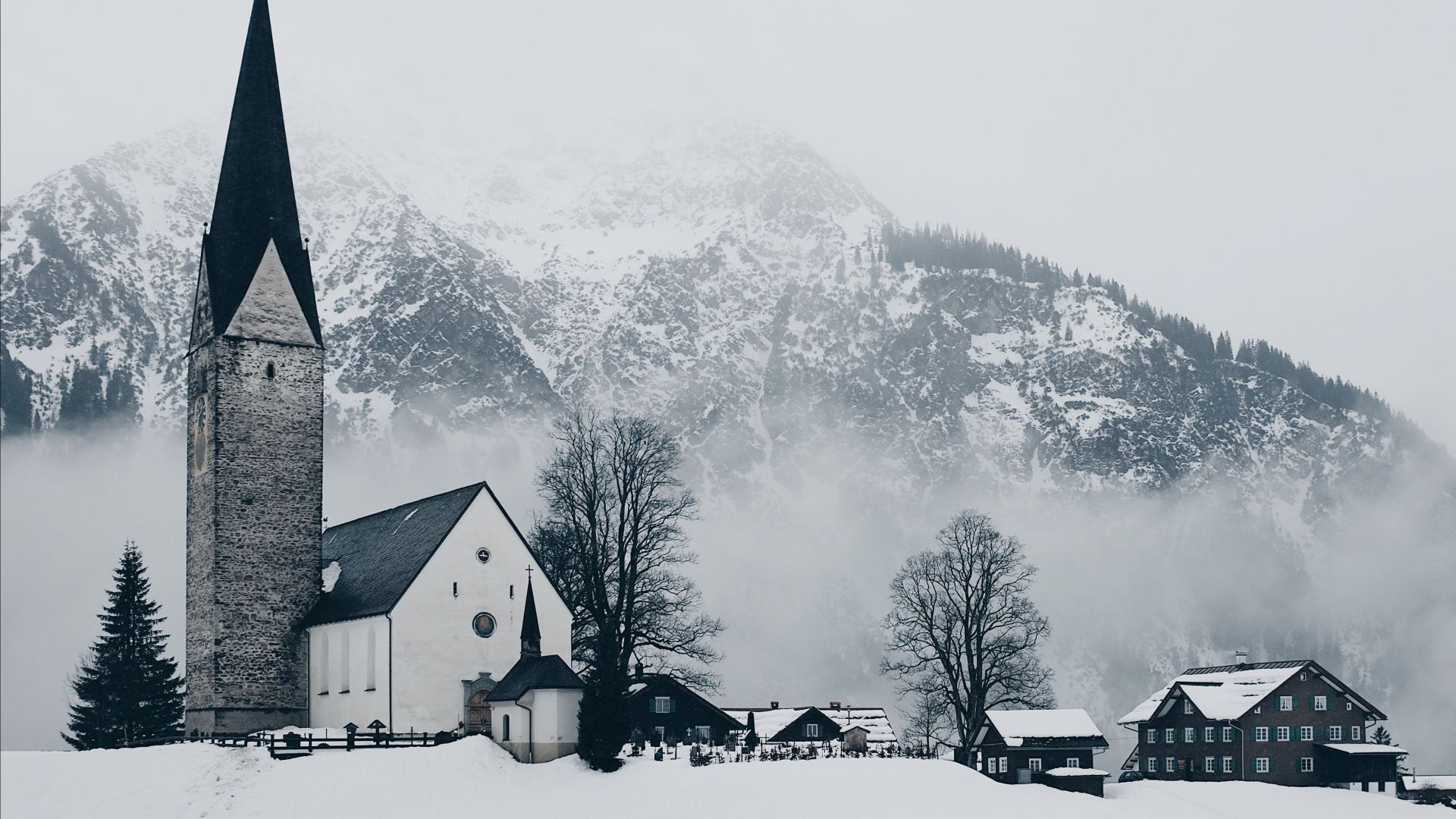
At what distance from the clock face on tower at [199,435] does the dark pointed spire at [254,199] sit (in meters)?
3.55

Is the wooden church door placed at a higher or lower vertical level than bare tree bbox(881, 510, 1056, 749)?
lower

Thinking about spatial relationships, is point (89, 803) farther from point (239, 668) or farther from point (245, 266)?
point (245, 266)

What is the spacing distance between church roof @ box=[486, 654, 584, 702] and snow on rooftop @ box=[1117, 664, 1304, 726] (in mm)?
41856

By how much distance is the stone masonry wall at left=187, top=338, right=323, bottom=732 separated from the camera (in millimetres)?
61688

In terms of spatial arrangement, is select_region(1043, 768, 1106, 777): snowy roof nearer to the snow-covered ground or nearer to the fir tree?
the snow-covered ground

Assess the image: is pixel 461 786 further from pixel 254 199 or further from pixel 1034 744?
pixel 1034 744

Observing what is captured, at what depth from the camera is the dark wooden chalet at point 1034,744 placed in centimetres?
8088

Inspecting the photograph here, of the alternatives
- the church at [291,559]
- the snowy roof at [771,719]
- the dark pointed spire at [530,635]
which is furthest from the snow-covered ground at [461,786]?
the snowy roof at [771,719]

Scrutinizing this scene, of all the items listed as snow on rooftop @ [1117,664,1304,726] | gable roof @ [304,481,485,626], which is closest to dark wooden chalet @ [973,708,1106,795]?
snow on rooftop @ [1117,664,1304,726]

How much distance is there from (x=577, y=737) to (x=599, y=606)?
38.0ft

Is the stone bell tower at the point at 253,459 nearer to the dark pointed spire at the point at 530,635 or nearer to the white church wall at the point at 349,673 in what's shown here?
the white church wall at the point at 349,673

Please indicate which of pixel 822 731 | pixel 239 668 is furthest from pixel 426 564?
pixel 822 731

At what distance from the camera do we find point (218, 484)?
205 ft

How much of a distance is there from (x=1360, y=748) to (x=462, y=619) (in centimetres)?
4754
